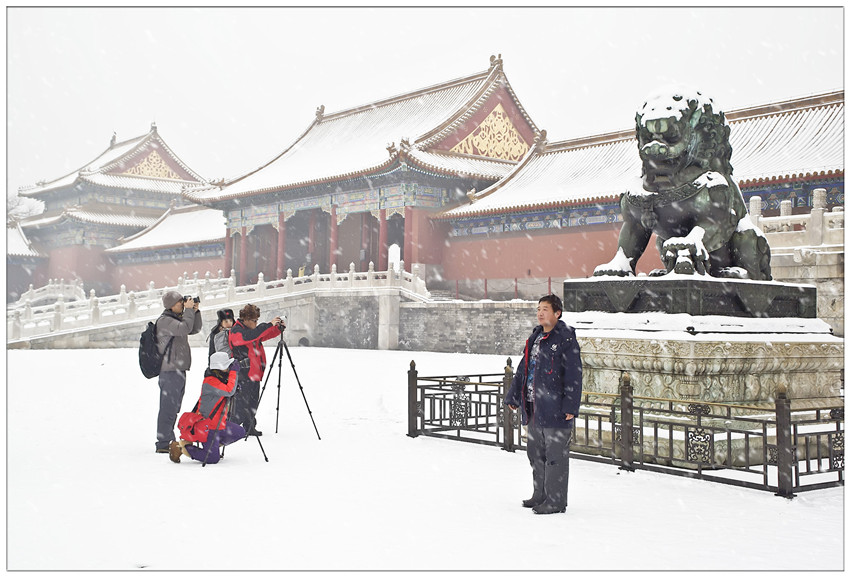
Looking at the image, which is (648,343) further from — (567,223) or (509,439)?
(567,223)

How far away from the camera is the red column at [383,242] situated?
2686 centimetres

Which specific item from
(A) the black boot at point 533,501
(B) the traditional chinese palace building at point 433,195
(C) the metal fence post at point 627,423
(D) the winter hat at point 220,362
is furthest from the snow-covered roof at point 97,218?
(A) the black boot at point 533,501

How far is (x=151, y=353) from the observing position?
24.2 feet

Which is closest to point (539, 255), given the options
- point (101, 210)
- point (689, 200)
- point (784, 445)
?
point (689, 200)

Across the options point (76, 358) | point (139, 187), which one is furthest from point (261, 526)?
point (139, 187)

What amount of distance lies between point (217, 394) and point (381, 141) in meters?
23.4

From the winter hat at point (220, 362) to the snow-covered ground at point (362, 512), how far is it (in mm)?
788

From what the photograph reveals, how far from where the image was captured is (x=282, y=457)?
23.9 ft

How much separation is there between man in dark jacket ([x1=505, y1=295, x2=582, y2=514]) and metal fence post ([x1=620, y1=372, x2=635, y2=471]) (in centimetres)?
134

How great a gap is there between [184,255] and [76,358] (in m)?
18.2

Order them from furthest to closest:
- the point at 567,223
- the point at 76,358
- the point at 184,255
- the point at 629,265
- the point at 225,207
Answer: the point at 184,255 → the point at 225,207 → the point at 567,223 → the point at 76,358 → the point at 629,265

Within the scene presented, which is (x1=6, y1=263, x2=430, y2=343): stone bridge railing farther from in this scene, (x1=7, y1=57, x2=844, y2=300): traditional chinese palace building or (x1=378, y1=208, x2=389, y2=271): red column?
(x1=7, y1=57, x2=844, y2=300): traditional chinese palace building

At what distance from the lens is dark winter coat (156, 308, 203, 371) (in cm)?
734

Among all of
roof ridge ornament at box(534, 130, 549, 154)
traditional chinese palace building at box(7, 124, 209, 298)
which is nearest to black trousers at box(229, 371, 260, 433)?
roof ridge ornament at box(534, 130, 549, 154)
